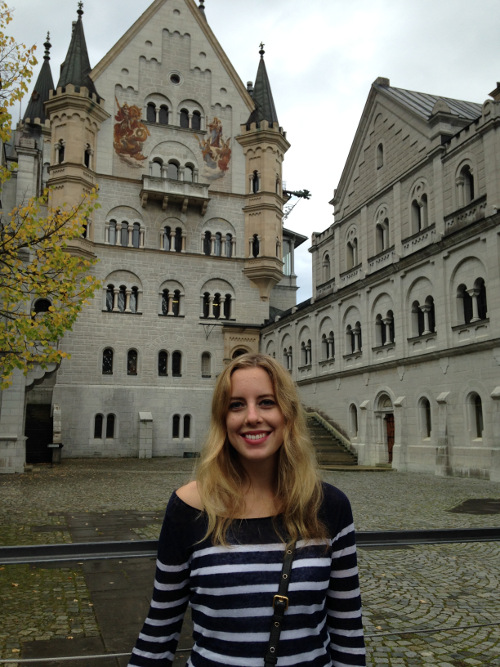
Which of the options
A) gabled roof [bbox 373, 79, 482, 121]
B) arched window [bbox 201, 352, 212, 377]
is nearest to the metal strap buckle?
gabled roof [bbox 373, 79, 482, 121]

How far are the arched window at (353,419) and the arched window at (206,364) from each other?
1196 cm

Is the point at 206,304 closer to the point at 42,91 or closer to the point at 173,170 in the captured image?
the point at 173,170

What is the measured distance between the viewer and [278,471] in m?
2.40

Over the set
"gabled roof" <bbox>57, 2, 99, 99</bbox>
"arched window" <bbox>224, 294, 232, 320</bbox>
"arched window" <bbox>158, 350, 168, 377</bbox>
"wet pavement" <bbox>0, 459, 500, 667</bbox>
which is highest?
"gabled roof" <bbox>57, 2, 99, 99</bbox>

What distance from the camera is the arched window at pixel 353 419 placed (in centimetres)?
3111

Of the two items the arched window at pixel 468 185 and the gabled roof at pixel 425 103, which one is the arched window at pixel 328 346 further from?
the gabled roof at pixel 425 103

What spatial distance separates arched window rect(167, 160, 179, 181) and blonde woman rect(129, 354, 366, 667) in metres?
40.7

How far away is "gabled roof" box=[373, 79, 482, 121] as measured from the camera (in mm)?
28766

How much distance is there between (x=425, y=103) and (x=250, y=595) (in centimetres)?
3360

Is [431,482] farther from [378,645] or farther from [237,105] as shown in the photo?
[237,105]

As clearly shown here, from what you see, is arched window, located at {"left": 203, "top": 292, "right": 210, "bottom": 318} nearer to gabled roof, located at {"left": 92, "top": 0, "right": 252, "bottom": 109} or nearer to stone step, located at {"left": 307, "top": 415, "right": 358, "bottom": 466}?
stone step, located at {"left": 307, "top": 415, "right": 358, "bottom": 466}

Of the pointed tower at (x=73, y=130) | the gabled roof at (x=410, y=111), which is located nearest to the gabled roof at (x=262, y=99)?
the gabled roof at (x=410, y=111)

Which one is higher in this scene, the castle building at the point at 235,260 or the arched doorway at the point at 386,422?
the castle building at the point at 235,260

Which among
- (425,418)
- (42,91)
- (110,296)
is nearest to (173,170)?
(110,296)
